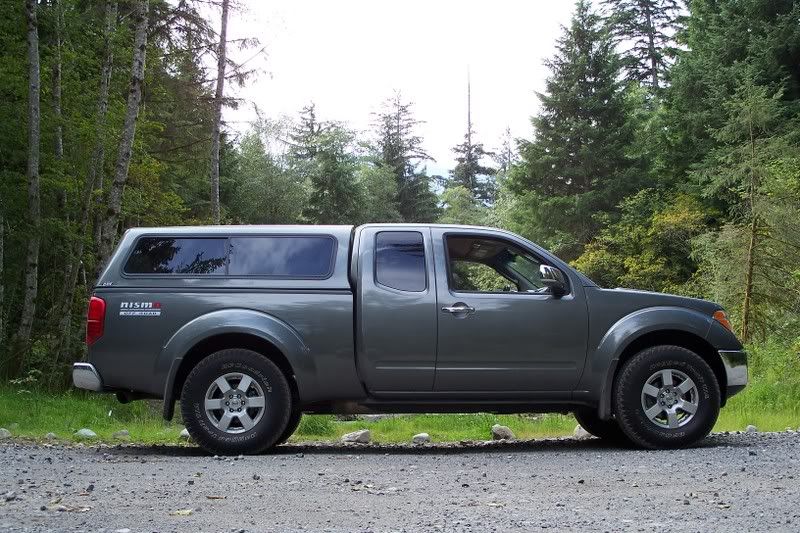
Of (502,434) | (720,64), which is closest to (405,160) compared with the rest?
(720,64)

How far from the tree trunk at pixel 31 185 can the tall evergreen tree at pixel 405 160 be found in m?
49.1

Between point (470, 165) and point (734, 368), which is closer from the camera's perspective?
point (734, 368)

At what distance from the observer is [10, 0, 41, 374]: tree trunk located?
14391 mm

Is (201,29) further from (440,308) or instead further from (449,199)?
(449,199)

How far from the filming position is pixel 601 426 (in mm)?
8609

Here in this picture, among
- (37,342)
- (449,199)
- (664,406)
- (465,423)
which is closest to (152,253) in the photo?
(664,406)

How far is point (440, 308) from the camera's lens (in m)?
7.38

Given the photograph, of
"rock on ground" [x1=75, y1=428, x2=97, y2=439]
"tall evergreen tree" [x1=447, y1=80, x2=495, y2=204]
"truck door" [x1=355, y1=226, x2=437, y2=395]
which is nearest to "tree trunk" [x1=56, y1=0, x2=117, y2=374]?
"rock on ground" [x1=75, y1=428, x2=97, y2=439]

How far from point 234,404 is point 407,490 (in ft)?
7.44

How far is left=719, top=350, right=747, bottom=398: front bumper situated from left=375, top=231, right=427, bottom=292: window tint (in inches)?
108

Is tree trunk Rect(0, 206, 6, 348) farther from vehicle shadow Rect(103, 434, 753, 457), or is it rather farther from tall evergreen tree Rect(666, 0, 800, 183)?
tall evergreen tree Rect(666, 0, 800, 183)

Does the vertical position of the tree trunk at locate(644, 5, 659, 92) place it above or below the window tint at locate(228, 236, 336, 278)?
above

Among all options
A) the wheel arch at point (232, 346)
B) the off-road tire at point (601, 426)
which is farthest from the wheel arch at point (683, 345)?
the wheel arch at point (232, 346)

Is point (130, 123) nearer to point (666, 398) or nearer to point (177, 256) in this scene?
point (177, 256)
